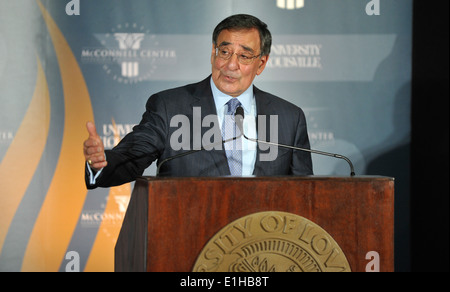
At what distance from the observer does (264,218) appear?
1.60 meters

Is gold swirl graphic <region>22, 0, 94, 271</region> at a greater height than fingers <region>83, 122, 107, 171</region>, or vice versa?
gold swirl graphic <region>22, 0, 94, 271</region>

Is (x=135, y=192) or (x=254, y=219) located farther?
(x=135, y=192)

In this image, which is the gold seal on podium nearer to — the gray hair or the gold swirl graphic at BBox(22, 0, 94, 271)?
the gray hair

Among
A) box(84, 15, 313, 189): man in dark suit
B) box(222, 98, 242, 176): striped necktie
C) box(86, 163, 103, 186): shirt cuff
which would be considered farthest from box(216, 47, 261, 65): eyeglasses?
box(86, 163, 103, 186): shirt cuff

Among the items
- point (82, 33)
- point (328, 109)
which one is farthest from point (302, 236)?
point (82, 33)

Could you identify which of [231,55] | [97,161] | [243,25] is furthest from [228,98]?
[97,161]

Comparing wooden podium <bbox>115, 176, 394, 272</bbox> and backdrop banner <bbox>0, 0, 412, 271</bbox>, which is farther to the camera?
backdrop banner <bbox>0, 0, 412, 271</bbox>

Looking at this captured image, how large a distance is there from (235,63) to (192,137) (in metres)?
0.48

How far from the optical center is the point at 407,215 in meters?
3.93

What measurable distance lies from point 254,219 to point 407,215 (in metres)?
2.65

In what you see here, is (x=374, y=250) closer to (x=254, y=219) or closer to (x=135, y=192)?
(x=254, y=219)

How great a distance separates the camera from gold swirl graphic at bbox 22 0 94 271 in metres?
3.80

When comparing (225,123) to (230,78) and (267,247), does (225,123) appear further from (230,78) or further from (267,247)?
(267,247)

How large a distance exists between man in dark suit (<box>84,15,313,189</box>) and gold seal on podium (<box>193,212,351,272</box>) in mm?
794
